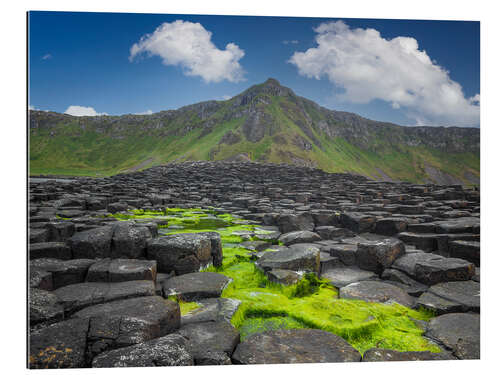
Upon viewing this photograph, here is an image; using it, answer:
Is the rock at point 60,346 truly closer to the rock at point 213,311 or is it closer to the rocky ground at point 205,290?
the rocky ground at point 205,290

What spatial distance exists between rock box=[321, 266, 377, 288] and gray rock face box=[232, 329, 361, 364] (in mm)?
1789

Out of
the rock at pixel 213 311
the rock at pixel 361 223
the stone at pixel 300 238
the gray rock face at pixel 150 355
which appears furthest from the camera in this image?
the rock at pixel 361 223

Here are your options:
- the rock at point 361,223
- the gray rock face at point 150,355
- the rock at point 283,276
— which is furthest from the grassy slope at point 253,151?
the gray rock face at point 150,355

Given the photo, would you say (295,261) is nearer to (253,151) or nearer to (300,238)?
(300,238)

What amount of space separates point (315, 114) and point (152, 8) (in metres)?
77.6

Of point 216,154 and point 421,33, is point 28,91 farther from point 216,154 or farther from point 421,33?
point 216,154

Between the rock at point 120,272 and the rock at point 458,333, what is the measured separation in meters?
3.49

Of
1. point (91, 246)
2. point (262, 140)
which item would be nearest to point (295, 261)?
point (91, 246)

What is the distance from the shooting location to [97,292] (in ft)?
12.1

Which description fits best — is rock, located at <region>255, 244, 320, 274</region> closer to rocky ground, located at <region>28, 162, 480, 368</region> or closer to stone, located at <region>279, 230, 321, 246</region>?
rocky ground, located at <region>28, 162, 480, 368</region>

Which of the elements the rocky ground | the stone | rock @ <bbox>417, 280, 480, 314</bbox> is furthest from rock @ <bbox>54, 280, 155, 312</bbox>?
the stone

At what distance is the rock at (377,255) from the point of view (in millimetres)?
5164

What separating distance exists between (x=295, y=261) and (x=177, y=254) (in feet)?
6.26
